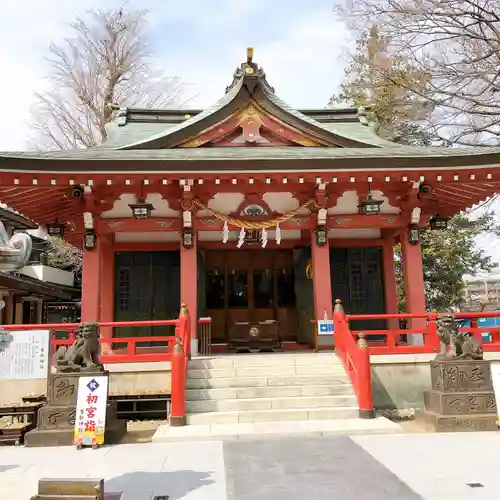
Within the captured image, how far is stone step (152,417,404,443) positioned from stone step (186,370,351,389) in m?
1.09

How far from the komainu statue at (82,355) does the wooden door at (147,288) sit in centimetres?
458

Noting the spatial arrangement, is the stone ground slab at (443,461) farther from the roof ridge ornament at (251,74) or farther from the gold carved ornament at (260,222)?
the roof ridge ornament at (251,74)

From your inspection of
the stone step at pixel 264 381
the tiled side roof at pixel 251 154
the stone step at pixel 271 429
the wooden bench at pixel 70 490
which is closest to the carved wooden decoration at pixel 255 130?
the tiled side roof at pixel 251 154

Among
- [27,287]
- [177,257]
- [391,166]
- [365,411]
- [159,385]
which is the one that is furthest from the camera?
[27,287]

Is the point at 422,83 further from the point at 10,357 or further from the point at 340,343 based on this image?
the point at 10,357

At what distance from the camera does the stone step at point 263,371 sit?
9.51 m

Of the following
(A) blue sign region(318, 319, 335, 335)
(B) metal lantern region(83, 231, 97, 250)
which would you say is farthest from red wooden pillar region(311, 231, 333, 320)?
(B) metal lantern region(83, 231, 97, 250)

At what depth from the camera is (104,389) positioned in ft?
25.1

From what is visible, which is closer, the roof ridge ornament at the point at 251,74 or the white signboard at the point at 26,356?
the white signboard at the point at 26,356

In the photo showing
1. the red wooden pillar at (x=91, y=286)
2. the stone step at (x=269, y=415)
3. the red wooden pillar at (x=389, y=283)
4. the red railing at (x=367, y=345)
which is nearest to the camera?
the stone step at (x=269, y=415)

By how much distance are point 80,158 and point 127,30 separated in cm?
1957

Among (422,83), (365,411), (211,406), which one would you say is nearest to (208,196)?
(211,406)

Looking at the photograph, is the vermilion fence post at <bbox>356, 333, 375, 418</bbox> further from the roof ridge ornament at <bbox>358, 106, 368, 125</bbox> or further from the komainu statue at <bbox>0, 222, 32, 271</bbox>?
the roof ridge ornament at <bbox>358, 106, 368, 125</bbox>

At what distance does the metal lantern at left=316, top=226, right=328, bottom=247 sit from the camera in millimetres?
11672
